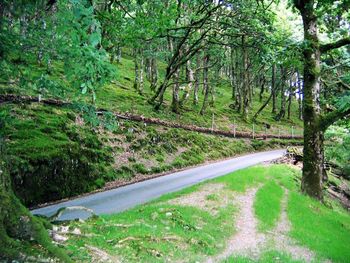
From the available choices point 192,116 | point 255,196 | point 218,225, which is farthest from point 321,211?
point 192,116

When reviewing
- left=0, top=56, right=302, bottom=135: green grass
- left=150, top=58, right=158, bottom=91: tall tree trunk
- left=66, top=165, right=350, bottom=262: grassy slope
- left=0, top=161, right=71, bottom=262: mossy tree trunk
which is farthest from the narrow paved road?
left=150, top=58, right=158, bottom=91: tall tree trunk

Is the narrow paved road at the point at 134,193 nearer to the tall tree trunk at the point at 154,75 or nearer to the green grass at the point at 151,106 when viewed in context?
the green grass at the point at 151,106

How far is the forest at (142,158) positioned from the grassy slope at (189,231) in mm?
57

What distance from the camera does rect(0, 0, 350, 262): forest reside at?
673 cm

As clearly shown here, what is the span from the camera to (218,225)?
39.7 feet

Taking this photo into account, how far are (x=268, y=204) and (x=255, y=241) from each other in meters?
4.39

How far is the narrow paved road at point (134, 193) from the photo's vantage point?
527 inches

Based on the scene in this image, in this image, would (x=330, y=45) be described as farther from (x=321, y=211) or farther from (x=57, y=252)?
(x=57, y=252)

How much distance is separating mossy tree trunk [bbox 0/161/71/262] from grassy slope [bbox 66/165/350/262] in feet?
3.21

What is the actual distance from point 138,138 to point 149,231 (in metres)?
13.8

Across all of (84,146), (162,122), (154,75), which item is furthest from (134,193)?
(154,75)

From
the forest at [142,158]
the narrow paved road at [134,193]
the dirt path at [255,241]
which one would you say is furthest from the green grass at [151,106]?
the dirt path at [255,241]

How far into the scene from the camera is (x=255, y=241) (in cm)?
1141

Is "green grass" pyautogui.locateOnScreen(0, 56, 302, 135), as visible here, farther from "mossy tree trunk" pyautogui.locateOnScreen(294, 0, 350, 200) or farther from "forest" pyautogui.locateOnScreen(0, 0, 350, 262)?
"mossy tree trunk" pyautogui.locateOnScreen(294, 0, 350, 200)
